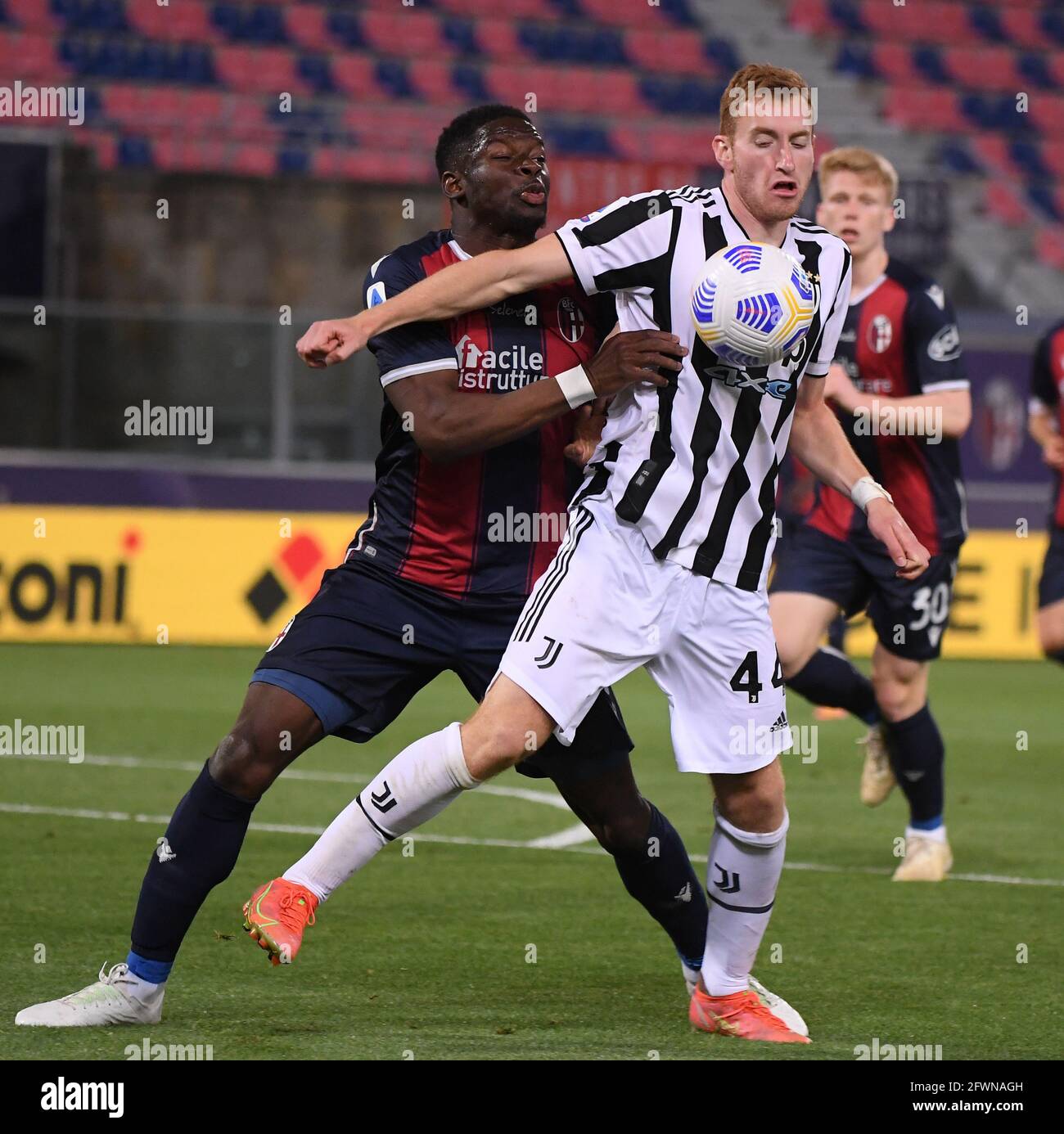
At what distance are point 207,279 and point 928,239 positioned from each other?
6.04m

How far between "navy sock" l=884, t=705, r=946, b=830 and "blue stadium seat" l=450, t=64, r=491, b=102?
621 inches

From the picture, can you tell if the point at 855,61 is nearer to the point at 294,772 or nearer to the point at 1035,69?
the point at 1035,69

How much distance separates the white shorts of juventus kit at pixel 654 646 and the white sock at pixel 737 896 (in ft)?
0.85

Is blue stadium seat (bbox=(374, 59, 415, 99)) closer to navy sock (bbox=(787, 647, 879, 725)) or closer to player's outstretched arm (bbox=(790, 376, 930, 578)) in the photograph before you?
navy sock (bbox=(787, 647, 879, 725))

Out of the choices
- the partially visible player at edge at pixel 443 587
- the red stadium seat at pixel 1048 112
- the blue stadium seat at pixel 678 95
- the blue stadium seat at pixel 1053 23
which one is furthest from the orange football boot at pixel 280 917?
the blue stadium seat at pixel 1053 23

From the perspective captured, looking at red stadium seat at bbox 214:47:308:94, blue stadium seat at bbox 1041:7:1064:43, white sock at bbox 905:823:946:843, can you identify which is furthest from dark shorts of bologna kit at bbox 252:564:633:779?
A: blue stadium seat at bbox 1041:7:1064:43

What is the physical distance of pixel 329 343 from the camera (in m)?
4.24

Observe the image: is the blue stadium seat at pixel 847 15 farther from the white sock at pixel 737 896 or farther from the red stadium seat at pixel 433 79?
the white sock at pixel 737 896

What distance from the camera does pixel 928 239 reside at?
1725 centimetres

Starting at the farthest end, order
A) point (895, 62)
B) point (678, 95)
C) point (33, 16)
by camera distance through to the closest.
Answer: point (895, 62) < point (678, 95) < point (33, 16)

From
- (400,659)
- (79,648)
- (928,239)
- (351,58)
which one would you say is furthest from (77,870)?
(351,58)

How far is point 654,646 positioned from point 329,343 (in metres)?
0.95

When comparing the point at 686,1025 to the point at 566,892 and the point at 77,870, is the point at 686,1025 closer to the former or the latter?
the point at 566,892

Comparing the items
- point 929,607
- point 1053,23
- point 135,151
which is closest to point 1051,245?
point 1053,23
